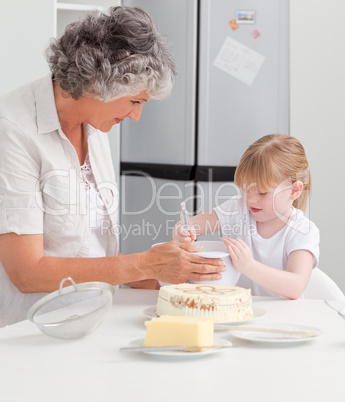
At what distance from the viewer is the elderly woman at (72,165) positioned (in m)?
1.34

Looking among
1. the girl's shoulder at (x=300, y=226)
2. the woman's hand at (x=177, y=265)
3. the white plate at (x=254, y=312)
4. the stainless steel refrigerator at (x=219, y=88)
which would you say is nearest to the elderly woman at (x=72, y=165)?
the woman's hand at (x=177, y=265)

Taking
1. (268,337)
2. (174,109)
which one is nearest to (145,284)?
(268,337)

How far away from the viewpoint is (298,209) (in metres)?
1.82

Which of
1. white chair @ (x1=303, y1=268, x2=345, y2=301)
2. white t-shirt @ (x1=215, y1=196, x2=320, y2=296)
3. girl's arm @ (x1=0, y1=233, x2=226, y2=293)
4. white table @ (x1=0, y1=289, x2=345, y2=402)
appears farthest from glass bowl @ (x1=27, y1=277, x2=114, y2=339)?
white chair @ (x1=303, y1=268, x2=345, y2=301)

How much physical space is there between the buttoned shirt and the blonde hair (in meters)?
0.49

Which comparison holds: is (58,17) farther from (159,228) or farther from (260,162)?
(260,162)

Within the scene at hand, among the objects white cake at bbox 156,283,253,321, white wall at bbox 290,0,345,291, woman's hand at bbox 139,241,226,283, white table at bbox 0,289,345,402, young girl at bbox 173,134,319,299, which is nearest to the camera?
white table at bbox 0,289,345,402

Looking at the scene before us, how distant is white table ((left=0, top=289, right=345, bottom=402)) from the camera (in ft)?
2.52

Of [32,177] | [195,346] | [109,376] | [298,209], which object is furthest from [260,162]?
[109,376]

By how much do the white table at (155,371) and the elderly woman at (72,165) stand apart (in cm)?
25

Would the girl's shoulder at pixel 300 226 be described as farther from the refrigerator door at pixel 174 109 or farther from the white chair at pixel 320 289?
the refrigerator door at pixel 174 109

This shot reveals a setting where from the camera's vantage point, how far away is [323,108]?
9.68ft

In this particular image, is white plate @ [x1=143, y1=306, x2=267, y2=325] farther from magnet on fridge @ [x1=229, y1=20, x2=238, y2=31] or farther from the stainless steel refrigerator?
magnet on fridge @ [x1=229, y1=20, x2=238, y2=31]

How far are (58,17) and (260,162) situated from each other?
1.40 meters
